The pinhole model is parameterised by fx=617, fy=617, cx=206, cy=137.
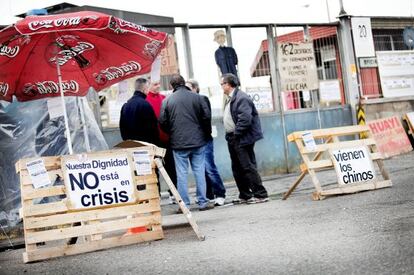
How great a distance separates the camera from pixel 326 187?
33.8 feet

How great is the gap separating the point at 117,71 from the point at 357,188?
3863mm

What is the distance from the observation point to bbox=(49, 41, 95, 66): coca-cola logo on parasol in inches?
294

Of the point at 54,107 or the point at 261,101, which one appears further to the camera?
the point at 261,101

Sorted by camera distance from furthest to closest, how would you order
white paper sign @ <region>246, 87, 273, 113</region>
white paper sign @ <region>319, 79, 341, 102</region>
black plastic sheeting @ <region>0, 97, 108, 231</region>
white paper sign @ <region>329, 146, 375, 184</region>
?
white paper sign @ <region>319, 79, 341, 102</region> < white paper sign @ <region>246, 87, 273, 113</region> < white paper sign @ <region>329, 146, 375, 184</region> < black plastic sheeting @ <region>0, 97, 108, 231</region>

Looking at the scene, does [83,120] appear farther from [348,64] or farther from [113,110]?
[348,64]

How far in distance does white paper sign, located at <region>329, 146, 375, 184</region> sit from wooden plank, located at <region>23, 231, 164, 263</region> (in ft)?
10.9

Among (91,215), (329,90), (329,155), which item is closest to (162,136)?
(329,155)

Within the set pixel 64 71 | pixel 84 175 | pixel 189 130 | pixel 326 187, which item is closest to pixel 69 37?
pixel 64 71

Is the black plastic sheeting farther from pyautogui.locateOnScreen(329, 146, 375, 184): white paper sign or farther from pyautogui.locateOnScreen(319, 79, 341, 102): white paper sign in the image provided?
pyautogui.locateOnScreen(319, 79, 341, 102): white paper sign

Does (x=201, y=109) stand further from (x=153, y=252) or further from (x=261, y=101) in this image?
(x=261, y=101)

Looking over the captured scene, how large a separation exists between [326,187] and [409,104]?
25.0ft

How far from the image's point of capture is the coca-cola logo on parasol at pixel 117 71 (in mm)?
7664

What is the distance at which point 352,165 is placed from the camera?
911 cm

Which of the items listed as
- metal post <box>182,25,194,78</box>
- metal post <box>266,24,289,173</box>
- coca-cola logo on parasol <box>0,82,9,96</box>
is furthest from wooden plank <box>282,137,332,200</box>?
metal post <box>266,24,289,173</box>
